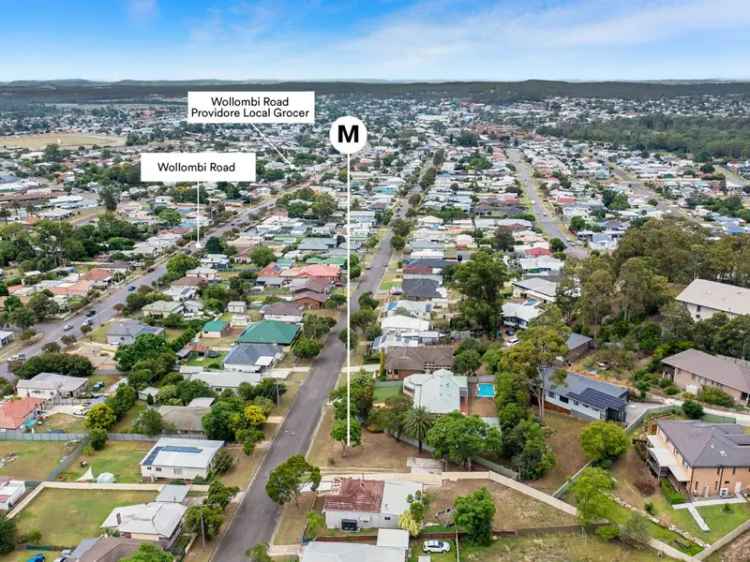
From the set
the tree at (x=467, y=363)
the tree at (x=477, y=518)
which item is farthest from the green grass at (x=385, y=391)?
the tree at (x=477, y=518)

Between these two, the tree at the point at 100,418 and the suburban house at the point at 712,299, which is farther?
the suburban house at the point at 712,299

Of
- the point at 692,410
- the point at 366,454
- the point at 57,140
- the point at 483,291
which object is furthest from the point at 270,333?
the point at 57,140

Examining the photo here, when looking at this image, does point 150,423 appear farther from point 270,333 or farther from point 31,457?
point 270,333

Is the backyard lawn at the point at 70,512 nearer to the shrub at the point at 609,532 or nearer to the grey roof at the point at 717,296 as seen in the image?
the shrub at the point at 609,532

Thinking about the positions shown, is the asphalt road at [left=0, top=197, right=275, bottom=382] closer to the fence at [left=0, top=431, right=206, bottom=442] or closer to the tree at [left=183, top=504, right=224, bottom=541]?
the fence at [left=0, top=431, right=206, bottom=442]

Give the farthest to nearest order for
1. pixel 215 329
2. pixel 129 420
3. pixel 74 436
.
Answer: pixel 215 329 → pixel 129 420 → pixel 74 436

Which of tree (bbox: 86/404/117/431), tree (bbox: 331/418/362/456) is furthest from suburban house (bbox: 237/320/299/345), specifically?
tree (bbox: 331/418/362/456)

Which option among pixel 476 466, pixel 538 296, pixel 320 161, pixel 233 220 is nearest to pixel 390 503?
pixel 476 466
